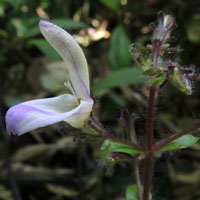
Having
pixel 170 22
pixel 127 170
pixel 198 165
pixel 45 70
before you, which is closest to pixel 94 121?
pixel 170 22

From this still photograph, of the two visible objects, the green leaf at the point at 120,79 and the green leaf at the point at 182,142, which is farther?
the green leaf at the point at 120,79

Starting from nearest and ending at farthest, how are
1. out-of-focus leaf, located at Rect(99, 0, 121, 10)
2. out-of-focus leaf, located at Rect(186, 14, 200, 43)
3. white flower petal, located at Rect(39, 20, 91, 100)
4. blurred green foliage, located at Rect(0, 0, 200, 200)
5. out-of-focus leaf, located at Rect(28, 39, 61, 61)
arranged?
1. white flower petal, located at Rect(39, 20, 91, 100)
2. out-of-focus leaf, located at Rect(28, 39, 61, 61)
3. blurred green foliage, located at Rect(0, 0, 200, 200)
4. out-of-focus leaf, located at Rect(99, 0, 121, 10)
5. out-of-focus leaf, located at Rect(186, 14, 200, 43)

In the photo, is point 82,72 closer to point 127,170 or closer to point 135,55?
point 135,55

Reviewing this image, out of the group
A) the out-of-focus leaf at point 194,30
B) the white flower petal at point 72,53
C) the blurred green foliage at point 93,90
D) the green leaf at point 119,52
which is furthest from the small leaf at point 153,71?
the out-of-focus leaf at point 194,30

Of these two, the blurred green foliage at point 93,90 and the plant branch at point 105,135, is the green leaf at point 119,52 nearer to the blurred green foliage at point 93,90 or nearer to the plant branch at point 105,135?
the blurred green foliage at point 93,90

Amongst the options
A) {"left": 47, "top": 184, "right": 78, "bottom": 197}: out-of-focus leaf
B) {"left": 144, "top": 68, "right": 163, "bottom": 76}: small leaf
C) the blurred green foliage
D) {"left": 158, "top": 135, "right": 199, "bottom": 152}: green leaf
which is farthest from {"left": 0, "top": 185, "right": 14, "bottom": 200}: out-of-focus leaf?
{"left": 144, "top": 68, "right": 163, "bottom": 76}: small leaf

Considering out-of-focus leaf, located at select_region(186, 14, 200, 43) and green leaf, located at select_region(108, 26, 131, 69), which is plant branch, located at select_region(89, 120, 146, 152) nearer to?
green leaf, located at select_region(108, 26, 131, 69)

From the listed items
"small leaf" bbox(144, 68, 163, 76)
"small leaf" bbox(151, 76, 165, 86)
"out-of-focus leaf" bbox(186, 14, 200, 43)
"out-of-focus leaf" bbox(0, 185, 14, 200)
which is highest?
"small leaf" bbox(144, 68, 163, 76)

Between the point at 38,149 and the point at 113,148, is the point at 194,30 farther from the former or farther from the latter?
the point at 113,148
